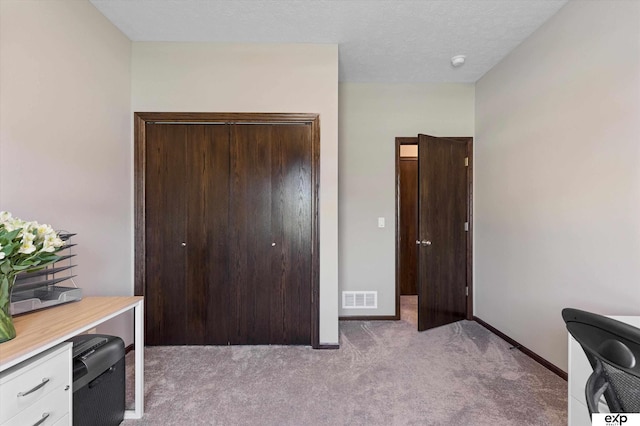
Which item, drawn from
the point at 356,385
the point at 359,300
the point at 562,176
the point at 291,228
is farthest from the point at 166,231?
the point at 562,176

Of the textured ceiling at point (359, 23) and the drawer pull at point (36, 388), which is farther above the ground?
the textured ceiling at point (359, 23)

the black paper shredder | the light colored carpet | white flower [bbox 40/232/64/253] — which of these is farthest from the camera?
the light colored carpet

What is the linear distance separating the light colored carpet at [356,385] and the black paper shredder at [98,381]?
19 cm

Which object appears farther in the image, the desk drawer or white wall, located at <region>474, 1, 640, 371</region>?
white wall, located at <region>474, 1, 640, 371</region>

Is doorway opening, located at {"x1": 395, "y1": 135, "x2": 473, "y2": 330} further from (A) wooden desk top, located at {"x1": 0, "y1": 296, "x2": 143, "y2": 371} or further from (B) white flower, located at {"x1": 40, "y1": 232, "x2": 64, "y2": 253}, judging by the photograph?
(B) white flower, located at {"x1": 40, "y1": 232, "x2": 64, "y2": 253}

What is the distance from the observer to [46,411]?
3.94 feet

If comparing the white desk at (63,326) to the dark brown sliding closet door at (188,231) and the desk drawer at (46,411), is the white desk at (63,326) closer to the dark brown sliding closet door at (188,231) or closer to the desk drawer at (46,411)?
the desk drawer at (46,411)

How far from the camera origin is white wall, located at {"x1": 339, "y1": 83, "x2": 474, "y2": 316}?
3.43 metres

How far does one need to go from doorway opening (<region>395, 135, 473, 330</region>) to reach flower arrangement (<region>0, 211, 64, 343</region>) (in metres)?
2.92

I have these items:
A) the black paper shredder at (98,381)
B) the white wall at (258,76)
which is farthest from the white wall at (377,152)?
the black paper shredder at (98,381)

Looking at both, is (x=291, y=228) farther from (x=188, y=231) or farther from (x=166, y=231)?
(x=166, y=231)

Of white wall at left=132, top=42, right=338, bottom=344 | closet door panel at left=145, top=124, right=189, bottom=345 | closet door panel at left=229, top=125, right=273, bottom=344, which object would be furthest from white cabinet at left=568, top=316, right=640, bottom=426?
closet door panel at left=145, top=124, right=189, bottom=345

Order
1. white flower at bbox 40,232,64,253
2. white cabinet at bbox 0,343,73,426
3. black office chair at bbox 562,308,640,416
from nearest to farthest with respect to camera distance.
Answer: black office chair at bbox 562,308,640,416 → white cabinet at bbox 0,343,73,426 → white flower at bbox 40,232,64,253

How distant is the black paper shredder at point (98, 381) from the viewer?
1421mm
